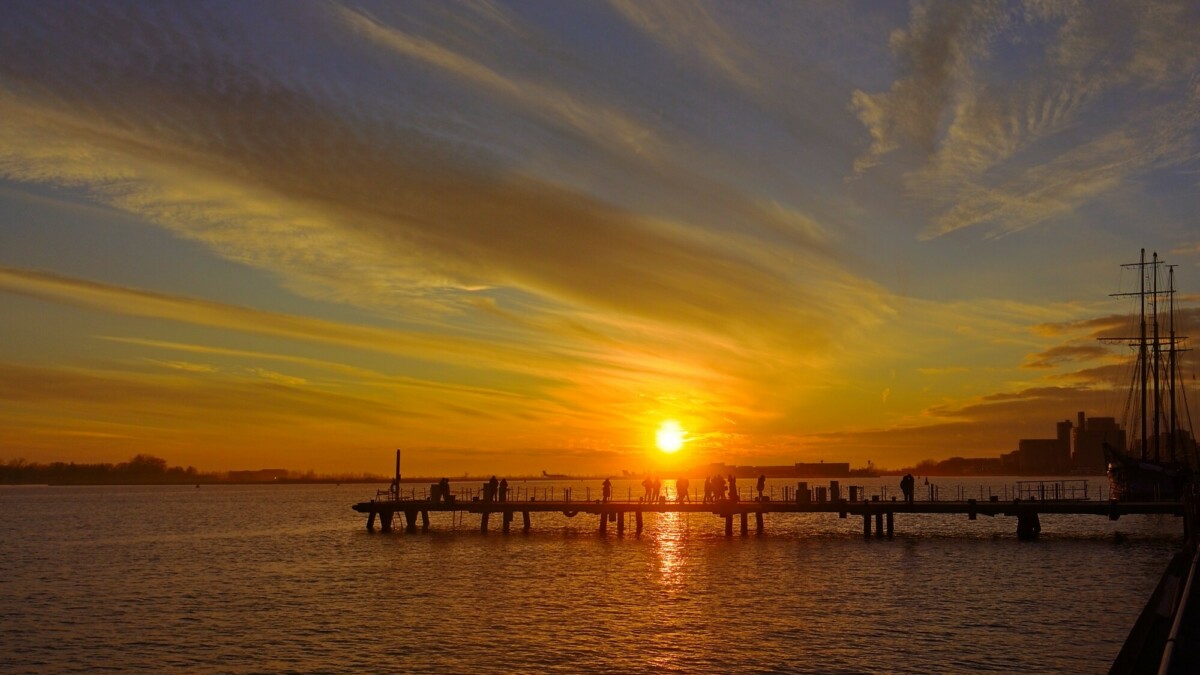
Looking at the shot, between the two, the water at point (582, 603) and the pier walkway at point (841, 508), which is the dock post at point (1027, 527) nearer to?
the pier walkway at point (841, 508)

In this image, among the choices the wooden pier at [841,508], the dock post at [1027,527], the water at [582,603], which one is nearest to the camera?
the water at [582,603]

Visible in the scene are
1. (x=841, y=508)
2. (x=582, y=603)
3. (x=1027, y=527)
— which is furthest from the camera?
(x=841, y=508)

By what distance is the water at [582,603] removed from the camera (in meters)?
29.8

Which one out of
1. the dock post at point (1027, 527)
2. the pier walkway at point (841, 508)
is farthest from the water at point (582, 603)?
the pier walkway at point (841, 508)

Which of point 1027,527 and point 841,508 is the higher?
point 841,508

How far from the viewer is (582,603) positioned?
4038 cm

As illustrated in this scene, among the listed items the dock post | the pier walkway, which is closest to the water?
the dock post

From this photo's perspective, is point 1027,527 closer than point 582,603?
No

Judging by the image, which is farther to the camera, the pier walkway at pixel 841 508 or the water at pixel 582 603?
the pier walkway at pixel 841 508

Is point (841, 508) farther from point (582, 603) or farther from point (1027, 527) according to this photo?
point (582, 603)

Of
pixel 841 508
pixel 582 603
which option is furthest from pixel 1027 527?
pixel 582 603

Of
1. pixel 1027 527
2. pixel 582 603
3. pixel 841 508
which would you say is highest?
pixel 841 508

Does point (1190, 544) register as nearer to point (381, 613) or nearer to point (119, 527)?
point (381, 613)

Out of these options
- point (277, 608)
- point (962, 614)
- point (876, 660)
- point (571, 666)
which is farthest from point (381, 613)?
point (962, 614)
